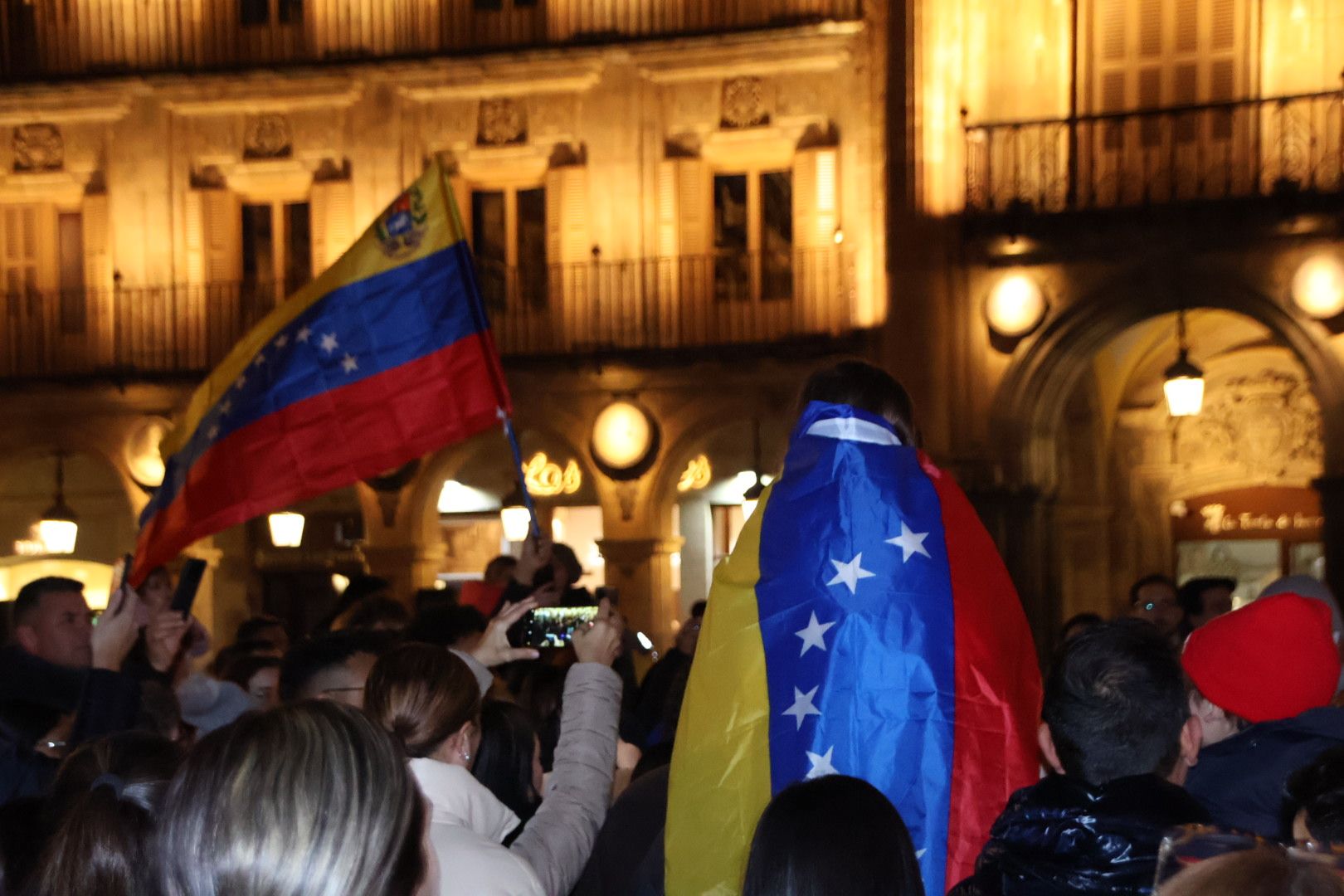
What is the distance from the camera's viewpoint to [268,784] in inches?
76.7

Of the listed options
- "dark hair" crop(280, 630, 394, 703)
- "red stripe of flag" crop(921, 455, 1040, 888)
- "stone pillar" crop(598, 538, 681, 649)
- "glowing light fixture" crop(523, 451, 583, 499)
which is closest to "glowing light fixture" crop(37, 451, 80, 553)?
"glowing light fixture" crop(523, 451, 583, 499)

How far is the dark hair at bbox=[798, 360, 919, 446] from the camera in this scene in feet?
12.4

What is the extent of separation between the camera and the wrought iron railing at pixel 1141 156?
15.2m

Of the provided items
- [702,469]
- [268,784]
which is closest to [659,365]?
[702,469]

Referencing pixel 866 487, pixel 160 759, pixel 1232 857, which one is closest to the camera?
pixel 1232 857

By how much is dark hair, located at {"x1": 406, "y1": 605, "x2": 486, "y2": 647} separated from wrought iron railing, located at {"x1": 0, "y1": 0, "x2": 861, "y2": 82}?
13190 mm

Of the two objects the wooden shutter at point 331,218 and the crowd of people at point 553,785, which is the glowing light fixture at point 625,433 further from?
the crowd of people at point 553,785

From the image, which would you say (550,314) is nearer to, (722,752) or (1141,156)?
(1141,156)

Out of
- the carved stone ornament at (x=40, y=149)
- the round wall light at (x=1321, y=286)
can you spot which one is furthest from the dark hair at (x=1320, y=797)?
the carved stone ornament at (x=40, y=149)

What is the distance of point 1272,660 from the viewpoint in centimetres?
412

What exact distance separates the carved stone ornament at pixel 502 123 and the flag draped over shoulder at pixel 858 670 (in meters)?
15.4

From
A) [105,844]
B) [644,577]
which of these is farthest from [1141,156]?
[105,844]

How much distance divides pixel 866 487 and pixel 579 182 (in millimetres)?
15229

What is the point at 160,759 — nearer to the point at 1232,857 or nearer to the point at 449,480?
the point at 1232,857
